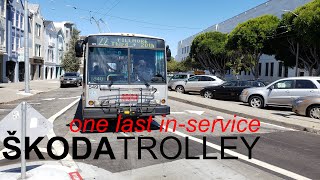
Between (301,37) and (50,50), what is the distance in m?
45.6

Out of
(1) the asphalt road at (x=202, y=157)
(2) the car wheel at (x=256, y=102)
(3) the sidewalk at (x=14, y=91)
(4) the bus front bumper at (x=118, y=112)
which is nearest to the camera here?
(1) the asphalt road at (x=202, y=157)

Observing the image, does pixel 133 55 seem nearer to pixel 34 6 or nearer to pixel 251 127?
pixel 251 127

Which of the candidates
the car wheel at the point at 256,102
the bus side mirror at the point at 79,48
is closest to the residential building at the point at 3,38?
the car wheel at the point at 256,102

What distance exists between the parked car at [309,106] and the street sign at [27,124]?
11675 millimetres

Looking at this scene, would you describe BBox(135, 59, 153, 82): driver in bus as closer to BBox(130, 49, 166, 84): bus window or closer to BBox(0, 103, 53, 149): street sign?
BBox(130, 49, 166, 84): bus window

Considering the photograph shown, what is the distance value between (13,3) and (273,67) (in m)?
34.0

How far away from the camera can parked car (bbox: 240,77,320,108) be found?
53.3ft

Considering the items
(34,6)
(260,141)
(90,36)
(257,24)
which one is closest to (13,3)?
(34,6)

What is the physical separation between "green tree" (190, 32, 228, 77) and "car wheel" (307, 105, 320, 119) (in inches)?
1518

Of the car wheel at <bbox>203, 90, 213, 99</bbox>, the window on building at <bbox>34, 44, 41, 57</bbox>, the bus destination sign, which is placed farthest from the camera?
the window on building at <bbox>34, 44, 41, 57</bbox>

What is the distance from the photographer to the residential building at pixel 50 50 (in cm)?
5884

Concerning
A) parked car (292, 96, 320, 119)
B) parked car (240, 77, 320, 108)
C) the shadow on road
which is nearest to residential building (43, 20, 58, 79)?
parked car (240, 77, 320, 108)

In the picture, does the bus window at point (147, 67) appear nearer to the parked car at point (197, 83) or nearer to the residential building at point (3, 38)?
the parked car at point (197, 83)

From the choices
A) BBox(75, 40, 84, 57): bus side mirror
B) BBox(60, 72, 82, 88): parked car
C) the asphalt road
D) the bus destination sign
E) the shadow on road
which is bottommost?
the asphalt road
